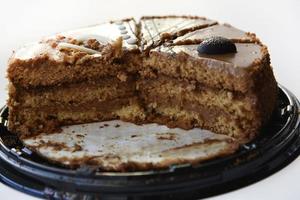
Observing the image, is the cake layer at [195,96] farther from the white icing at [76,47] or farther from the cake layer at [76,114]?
the white icing at [76,47]

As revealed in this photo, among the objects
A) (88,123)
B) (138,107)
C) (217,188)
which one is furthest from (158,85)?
(217,188)

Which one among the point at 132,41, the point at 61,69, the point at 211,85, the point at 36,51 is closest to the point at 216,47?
the point at 211,85

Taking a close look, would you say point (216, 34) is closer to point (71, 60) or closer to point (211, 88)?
point (211, 88)

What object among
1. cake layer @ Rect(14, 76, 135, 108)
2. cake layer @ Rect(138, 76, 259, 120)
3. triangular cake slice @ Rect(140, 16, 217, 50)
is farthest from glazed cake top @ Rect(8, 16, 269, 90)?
cake layer @ Rect(138, 76, 259, 120)

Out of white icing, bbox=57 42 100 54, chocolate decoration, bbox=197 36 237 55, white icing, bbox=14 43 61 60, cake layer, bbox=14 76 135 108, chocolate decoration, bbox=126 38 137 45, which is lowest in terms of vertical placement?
cake layer, bbox=14 76 135 108

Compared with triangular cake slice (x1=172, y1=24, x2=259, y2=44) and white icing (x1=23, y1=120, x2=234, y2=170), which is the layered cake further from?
white icing (x1=23, y1=120, x2=234, y2=170)

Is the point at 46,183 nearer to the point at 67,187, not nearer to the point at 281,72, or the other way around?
the point at 67,187
